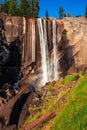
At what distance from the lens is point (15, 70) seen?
5988 centimetres

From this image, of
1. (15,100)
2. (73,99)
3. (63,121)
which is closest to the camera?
(63,121)

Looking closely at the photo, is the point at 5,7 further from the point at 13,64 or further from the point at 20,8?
the point at 13,64

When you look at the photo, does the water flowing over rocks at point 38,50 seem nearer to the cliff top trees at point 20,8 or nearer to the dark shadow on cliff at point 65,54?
the dark shadow on cliff at point 65,54

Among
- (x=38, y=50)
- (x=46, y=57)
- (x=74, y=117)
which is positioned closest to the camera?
(x=74, y=117)

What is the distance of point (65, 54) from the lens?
6250 centimetres

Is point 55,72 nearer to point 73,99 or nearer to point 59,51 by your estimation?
point 59,51

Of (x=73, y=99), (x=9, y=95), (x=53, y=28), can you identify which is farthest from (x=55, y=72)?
(x=73, y=99)

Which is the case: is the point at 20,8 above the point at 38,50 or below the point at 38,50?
above

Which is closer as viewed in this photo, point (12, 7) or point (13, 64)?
point (13, 64)

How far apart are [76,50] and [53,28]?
6.67 m

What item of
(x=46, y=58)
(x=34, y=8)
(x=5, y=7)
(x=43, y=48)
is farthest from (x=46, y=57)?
(x=34, y=8)

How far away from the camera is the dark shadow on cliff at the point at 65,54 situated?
6184cm

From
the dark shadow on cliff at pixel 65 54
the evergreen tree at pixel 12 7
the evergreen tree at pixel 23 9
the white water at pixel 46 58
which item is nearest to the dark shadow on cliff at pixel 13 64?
the white water at pixel 46 58

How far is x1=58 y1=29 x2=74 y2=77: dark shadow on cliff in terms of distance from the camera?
203 feet
